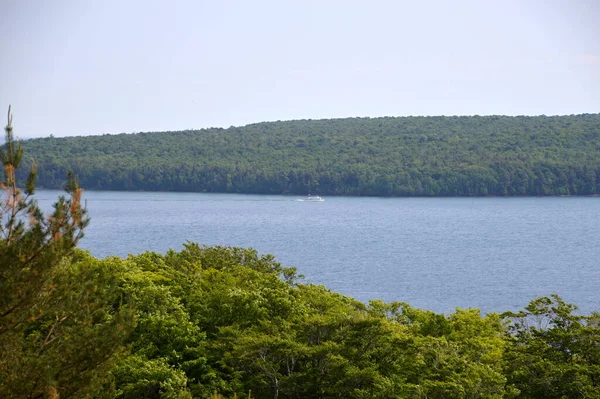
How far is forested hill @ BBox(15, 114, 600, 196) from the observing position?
496 feet

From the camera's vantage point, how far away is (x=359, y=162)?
545 ft

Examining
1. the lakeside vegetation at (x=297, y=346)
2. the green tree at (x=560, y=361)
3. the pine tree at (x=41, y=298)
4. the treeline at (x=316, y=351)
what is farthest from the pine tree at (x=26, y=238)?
the green tree at (x=560, y=361)

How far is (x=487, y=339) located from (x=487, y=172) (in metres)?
130

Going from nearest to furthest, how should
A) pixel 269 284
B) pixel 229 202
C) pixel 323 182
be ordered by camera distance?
pixel 269 284, pixel 229 202, pixel 323 182

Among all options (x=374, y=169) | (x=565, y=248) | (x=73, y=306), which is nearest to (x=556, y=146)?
(x=374, y=169)

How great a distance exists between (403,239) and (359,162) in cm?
7604

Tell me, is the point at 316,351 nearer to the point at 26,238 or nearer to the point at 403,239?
the point at 26,238

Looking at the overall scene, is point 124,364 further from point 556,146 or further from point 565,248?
point 556,146

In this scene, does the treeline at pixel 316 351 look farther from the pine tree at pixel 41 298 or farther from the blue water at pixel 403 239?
the blue water at pixel 403 239

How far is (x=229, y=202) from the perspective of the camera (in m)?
142

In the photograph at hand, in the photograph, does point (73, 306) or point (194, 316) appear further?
point (194, 316)

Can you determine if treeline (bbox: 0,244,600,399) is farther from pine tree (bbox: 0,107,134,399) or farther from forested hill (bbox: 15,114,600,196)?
forested hill (bbox: 15,114,600,196)

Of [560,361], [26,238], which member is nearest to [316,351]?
[560,361]

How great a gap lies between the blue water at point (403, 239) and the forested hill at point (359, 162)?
14.1ft
